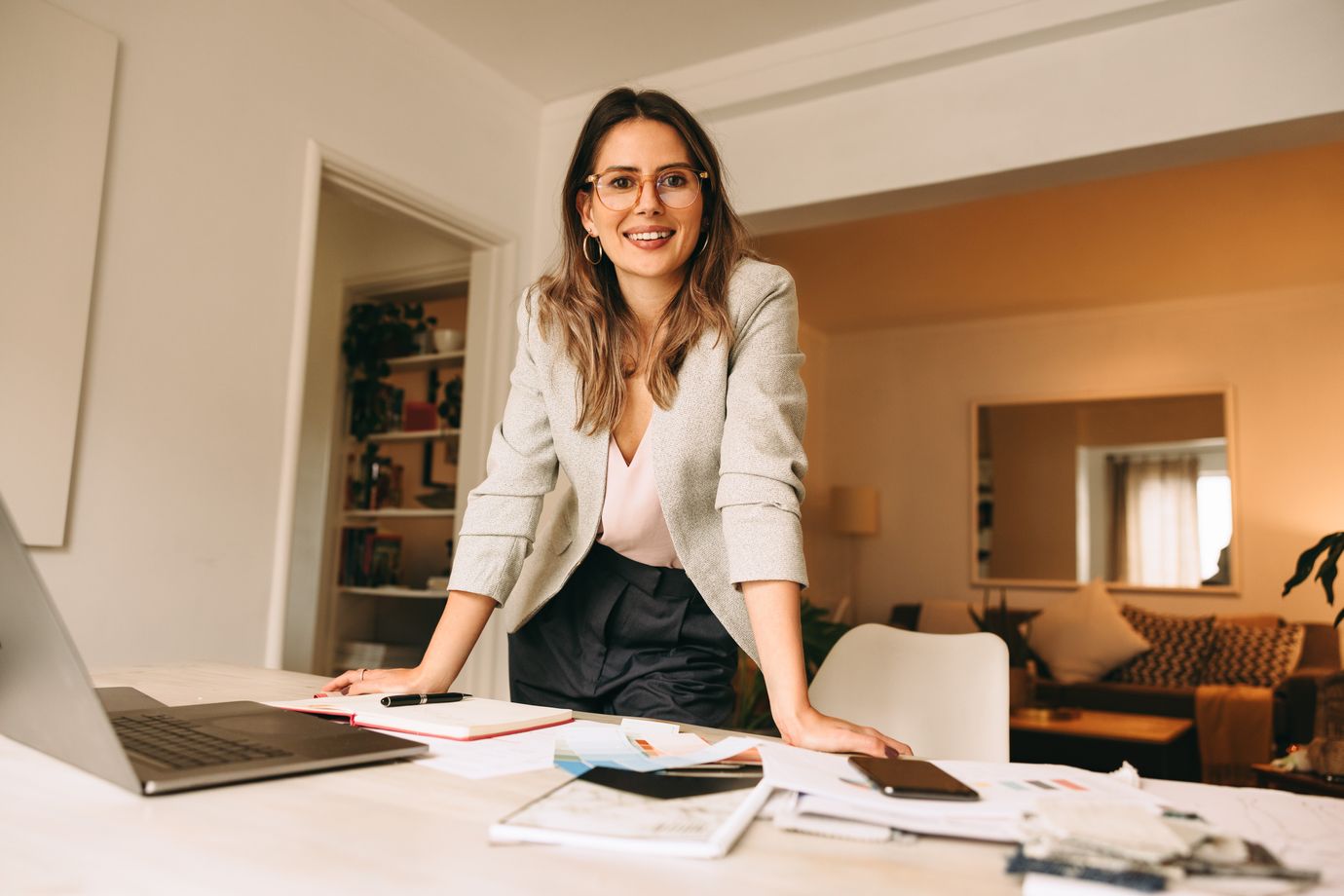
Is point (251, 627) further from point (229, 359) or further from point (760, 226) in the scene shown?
point (760, 226)

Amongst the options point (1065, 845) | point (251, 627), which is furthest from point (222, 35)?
point (1065, 845)

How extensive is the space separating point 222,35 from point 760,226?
178 cm

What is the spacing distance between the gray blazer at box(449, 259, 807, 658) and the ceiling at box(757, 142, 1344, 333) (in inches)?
146

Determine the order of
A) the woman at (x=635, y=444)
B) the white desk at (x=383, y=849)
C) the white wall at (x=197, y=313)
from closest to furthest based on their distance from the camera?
the white desk at (x=383, y=849) → the woman at (x=635, y=444) → the white wall at (x=197, y=313)

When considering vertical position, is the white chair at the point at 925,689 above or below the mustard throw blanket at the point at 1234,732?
above

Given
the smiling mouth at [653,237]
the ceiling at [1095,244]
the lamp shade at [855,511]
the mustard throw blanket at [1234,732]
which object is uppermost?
the ceiling at [1095,244]

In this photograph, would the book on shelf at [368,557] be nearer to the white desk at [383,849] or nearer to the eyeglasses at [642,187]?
the eyeglasses at [642,187]

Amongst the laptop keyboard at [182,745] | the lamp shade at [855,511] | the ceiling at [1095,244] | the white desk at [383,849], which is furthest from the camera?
the lamp shade at [855,511]

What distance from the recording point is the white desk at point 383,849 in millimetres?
504

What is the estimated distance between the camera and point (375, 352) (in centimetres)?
459

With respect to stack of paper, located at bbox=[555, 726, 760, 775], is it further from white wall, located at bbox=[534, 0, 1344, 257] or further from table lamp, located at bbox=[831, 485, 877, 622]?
table lamp, located at bbox=[831, 485, 877, 622]

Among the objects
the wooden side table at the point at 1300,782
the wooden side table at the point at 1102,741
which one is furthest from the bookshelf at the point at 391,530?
the wooden side table at the point at 1300,782

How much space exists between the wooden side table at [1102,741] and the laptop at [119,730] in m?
3.62

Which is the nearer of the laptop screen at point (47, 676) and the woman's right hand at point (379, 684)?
the laptop screen at point (47, 676)
